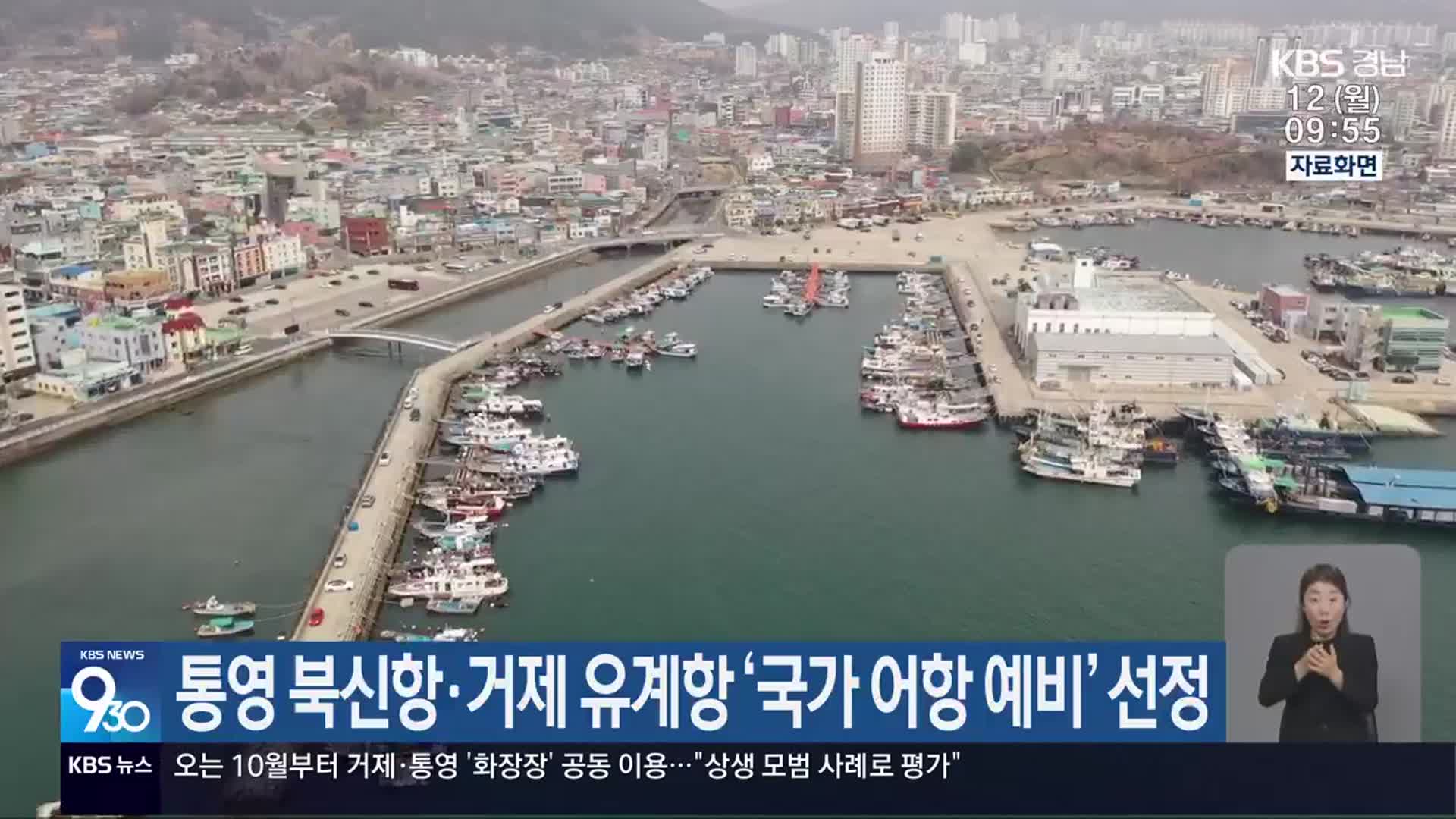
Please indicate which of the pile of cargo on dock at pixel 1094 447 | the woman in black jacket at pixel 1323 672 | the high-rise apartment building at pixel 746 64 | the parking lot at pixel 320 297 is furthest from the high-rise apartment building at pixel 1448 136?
the high-rise apartment building at pixel 746 64

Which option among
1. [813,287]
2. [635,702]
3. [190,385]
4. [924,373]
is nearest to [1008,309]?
[813,287]

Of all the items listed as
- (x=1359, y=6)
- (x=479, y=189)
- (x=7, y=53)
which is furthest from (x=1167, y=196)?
(x=1359, y=6)

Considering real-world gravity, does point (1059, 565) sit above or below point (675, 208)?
below

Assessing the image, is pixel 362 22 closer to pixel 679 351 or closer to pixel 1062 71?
pixel 1062 71

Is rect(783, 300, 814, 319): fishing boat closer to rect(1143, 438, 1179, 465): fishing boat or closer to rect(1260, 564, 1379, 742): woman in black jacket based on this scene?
rect(1143, 438, 1179, 465): fishing boat

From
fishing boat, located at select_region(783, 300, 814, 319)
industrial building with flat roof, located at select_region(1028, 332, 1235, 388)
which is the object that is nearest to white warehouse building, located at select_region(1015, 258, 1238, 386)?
industrial building with flat roof, located at select_region(1028, 332, 1235, 388)

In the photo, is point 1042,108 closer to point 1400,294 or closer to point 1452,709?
point 1400,294
